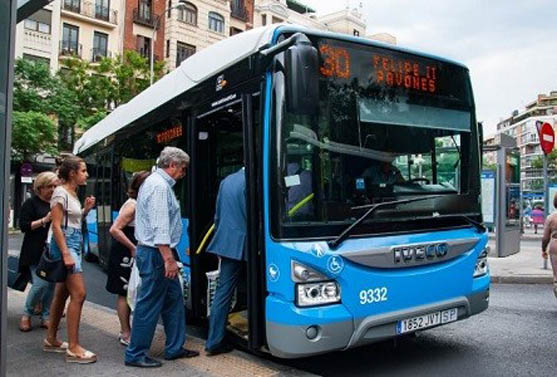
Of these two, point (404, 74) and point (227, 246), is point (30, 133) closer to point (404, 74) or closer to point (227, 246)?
point (227, 246)

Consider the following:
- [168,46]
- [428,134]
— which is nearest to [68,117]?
[168,46]

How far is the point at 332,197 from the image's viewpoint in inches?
173

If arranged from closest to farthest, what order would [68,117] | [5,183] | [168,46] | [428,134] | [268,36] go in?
1. [5,183]
2. [268,36]
3. [428,134]
4. [68,117]
5. [168,46]

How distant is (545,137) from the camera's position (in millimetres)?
13156

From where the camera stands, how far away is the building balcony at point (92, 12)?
3666cm

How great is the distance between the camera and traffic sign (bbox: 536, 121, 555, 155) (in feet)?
42.5

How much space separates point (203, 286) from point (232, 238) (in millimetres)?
1224

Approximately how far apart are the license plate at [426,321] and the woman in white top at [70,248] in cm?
278

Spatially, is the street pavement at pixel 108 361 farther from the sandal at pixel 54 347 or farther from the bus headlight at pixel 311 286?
the bus headlight at pixel 311 286

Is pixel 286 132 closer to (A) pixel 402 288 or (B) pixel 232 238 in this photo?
(B) pixel 232 238

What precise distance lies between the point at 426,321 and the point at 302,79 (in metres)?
2.38

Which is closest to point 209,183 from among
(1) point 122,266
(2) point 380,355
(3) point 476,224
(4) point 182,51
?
(1) point 122,266

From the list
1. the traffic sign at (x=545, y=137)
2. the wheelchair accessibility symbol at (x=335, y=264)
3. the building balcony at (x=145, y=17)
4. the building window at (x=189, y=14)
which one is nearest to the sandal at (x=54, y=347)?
the wheelchair accessibility symbol at (x=335, y=264)

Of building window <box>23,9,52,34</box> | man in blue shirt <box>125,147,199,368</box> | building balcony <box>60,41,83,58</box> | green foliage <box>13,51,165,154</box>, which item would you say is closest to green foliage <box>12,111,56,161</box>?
green foliage <box>13,51,165,154</box>
